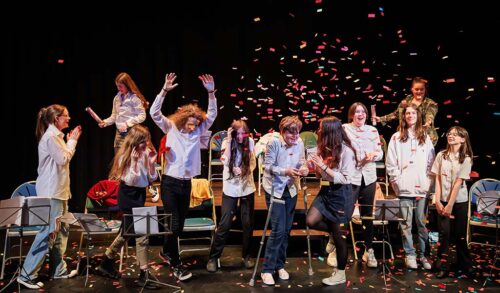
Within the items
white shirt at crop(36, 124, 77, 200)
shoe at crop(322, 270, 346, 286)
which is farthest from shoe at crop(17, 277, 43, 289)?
shoe at crop(322, 270, 346, 286)

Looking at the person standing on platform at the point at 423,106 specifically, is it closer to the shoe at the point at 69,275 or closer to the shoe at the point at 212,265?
the shoe at the point at 212,265

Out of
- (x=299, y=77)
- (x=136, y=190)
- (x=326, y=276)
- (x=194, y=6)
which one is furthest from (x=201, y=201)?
(x=194, y=6)

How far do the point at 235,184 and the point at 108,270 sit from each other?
1667 millimetres

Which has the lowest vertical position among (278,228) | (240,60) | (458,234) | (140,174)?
(458,234)

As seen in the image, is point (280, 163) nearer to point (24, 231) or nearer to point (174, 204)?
point (174, 204)

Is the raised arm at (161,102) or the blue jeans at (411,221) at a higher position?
the raised arm at (161,102)

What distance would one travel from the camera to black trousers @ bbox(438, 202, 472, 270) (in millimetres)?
5270

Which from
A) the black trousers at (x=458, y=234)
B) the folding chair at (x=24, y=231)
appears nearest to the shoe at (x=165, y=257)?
the folding chair at (x=24, y=231)

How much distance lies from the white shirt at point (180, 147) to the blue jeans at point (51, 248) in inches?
48.1

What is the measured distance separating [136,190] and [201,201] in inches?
46.7

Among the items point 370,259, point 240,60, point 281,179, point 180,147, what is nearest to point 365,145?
point 281,179

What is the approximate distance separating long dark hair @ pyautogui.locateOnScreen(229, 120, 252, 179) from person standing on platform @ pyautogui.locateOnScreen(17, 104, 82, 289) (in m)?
1.70

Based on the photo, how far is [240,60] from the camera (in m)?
8.09

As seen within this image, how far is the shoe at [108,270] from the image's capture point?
5.18 metres
